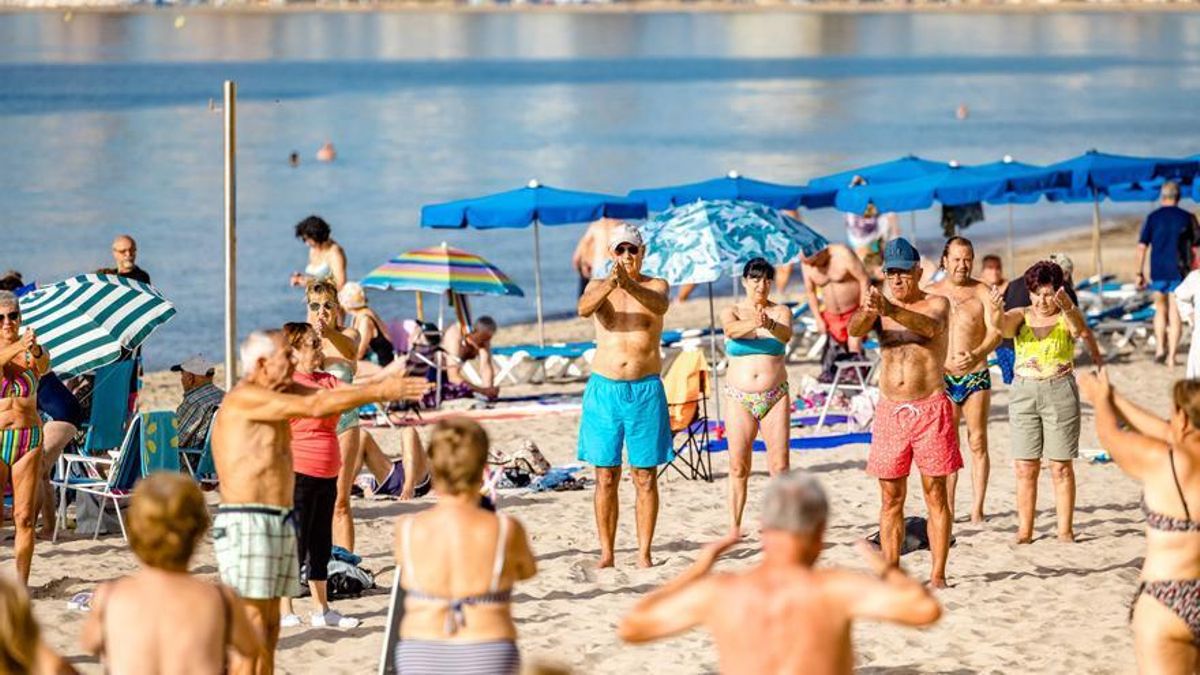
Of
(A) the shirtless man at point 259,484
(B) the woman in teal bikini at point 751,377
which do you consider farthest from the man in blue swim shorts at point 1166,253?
(A) the shirtless man at point 259,484

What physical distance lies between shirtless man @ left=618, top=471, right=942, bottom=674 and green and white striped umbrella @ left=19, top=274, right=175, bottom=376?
6.00 metres

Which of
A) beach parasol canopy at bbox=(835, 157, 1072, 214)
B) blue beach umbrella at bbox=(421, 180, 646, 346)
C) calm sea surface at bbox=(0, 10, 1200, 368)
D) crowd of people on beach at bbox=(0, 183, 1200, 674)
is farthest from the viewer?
calm sea surface at bbox=(0, 10, 1200, 368)

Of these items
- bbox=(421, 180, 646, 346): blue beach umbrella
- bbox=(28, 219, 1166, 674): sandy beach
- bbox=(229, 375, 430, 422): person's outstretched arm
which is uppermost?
bbox=(421, 180, 646, 346): blue beach umbrella

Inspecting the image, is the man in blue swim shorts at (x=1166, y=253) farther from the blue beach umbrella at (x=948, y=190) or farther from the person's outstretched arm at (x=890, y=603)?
the person's outstretched arm at (x=890, y=603)

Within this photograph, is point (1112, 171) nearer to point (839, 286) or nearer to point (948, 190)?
point (948, 190)

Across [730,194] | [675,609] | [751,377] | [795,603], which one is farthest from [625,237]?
[730,194]

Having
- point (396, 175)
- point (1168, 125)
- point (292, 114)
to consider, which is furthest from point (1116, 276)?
point (292, 114)

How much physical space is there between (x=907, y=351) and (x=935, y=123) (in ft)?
172

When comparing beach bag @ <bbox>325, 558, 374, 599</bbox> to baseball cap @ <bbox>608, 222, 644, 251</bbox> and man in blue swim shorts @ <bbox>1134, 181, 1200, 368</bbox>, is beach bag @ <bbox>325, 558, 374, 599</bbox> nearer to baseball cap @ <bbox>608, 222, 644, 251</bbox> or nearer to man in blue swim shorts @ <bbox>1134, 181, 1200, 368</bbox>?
baseball cap @ <bbox>608, 222, 644, 251</bbox>

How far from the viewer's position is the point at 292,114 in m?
63.9

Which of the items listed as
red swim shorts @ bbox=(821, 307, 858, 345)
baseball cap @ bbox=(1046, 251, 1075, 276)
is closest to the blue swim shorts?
baseball cap @ bbox=(1046, 251, 1075, 276)

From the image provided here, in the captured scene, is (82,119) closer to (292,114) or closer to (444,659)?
(292,114)

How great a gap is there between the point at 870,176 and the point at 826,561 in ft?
38.4

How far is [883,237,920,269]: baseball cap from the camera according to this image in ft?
28.1
